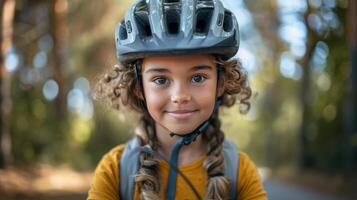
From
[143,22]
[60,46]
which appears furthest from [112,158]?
[60,46]

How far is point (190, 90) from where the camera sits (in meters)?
2.46

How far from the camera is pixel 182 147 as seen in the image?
9.25 feet

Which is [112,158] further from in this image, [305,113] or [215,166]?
[305,113]

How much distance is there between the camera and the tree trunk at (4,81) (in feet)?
39.0

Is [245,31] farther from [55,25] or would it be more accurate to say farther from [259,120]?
[259,120]

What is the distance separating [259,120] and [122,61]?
114 feet

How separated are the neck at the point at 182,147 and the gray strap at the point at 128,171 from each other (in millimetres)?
189

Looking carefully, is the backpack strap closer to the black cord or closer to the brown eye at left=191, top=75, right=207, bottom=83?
the black cord

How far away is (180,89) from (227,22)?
0.53m

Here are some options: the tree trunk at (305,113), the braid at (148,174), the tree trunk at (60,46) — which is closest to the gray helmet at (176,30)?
the braid at (148,174)

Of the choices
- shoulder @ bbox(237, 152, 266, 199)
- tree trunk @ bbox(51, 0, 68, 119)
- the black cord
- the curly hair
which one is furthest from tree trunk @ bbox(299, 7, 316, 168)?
the black cord

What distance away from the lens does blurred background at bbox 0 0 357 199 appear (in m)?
13.1

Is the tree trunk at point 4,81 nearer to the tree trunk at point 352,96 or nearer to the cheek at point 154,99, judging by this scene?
the tree trunk at point 352,96

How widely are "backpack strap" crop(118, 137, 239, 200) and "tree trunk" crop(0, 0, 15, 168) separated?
999 cm
